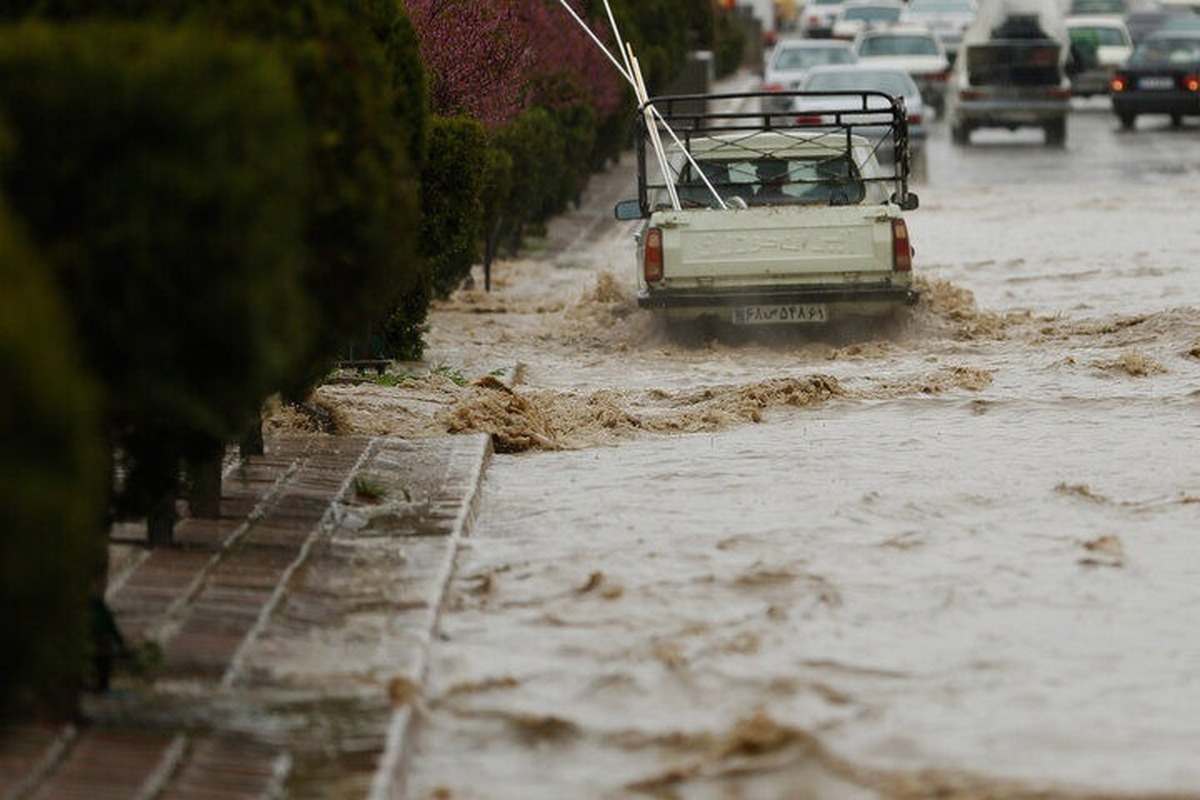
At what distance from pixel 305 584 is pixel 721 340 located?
9.00m

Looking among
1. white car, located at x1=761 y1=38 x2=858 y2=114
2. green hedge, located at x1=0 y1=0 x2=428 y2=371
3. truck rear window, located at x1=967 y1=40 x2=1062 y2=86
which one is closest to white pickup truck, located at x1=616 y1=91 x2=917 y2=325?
green hedge, located at x1=0 y1=0 x2=428 y2=371

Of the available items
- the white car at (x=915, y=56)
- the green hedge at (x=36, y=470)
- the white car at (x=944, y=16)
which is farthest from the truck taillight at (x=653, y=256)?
the white car at (x=944, y=16)

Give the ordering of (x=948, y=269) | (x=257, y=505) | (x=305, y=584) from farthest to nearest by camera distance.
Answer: (x=948, y=269)
(x=257, y=505)
(x=305, y=584)

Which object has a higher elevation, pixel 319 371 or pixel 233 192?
pixel 233 192

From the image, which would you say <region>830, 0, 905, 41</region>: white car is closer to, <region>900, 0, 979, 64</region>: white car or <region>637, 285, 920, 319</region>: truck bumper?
<region>900, 0, 979, 64</region>: white car

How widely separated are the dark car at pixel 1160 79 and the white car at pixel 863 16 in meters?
14.6

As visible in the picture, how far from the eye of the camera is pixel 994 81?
41.0 m

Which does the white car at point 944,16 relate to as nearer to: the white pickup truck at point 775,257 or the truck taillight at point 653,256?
the white pickup truck at point 775,257

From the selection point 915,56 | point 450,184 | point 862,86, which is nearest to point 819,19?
point 915,56

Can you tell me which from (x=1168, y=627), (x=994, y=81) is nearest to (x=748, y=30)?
(x=994, y=81)

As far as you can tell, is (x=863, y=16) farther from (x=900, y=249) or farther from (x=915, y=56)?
(x=900, y=249)

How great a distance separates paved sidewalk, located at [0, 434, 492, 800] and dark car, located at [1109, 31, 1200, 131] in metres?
32.4

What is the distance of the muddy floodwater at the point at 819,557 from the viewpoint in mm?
7375

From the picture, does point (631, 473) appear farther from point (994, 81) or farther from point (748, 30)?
point (748, 30)
